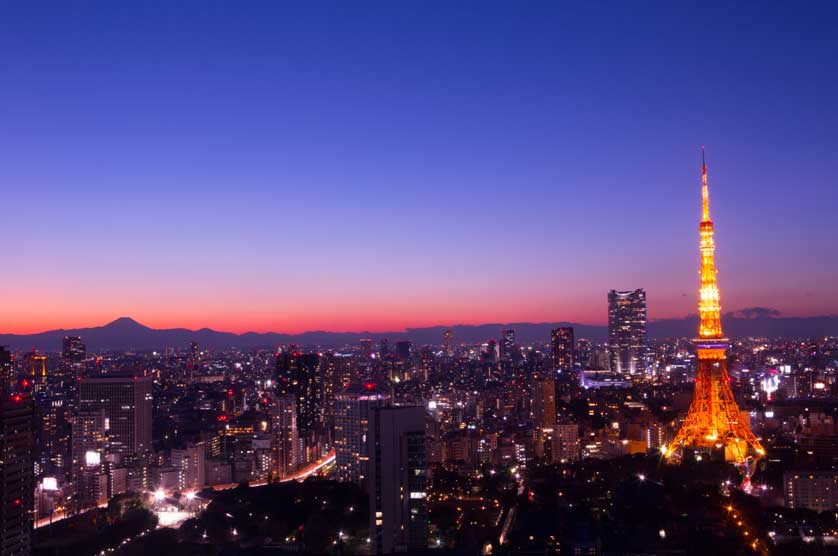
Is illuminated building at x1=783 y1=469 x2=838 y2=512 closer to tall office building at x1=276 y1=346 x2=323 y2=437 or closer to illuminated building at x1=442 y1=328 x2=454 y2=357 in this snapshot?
tall office building at x1=276 y1=346 x2=323 y2=437

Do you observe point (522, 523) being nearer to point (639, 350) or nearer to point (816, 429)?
point (816, 429)

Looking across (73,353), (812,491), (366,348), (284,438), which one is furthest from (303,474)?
(366,348)

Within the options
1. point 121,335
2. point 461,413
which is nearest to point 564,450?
point 461,413

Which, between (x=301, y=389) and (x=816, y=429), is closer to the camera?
(x=816, y=429)

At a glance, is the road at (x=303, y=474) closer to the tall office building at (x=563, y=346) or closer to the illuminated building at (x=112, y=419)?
the illuminated building at (x=112, y=419)

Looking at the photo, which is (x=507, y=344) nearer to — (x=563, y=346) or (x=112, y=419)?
(x=563, y=346)

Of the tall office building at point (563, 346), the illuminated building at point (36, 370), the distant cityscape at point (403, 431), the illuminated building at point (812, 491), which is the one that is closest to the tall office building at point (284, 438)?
the distant cityscape at point (403, 431)
